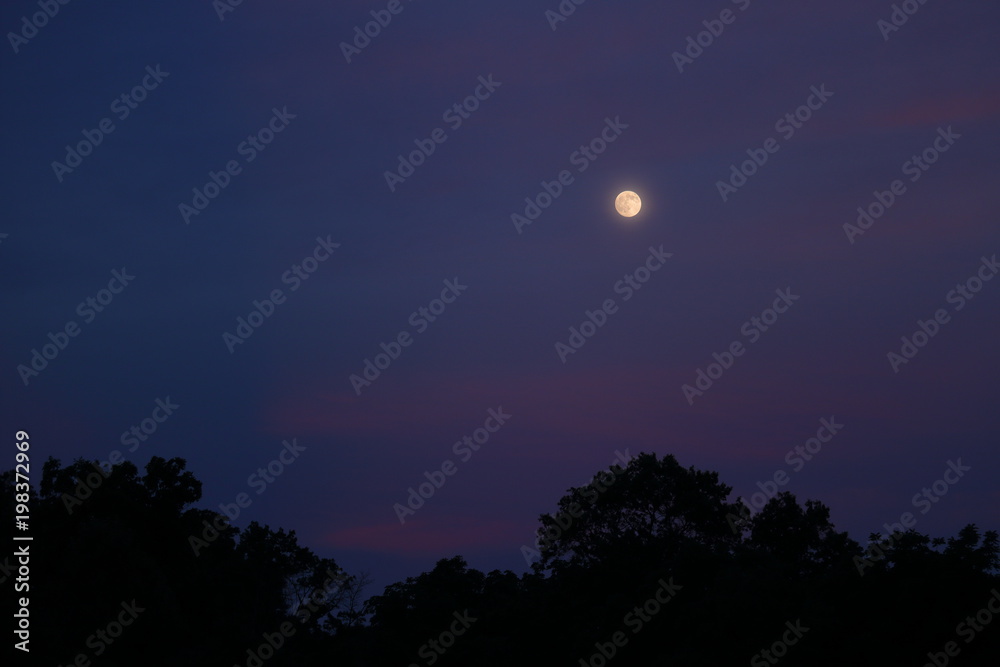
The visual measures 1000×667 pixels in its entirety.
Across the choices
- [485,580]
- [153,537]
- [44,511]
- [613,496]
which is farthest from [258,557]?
[613,496]

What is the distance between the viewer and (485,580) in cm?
4953

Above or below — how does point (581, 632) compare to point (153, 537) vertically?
above

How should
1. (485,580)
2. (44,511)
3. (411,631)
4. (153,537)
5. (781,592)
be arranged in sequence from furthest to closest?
(153,537) → (44,511) → (485,580) → (411,631) → (781,592)

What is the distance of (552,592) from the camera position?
44.0 metres

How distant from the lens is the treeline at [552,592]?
30.2 m

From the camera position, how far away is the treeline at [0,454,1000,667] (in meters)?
30.2

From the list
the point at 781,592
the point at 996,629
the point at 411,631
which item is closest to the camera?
the point at 996,629

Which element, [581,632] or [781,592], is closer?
[781,592]

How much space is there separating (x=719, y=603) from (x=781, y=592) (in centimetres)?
201

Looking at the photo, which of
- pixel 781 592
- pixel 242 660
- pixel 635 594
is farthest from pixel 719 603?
pixel 242 660

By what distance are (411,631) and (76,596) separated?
44.5 ft

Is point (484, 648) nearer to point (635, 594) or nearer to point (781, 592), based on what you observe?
point (635, 594)

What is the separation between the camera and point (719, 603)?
3306cm

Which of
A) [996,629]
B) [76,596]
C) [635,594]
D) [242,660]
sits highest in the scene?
[996,629]
